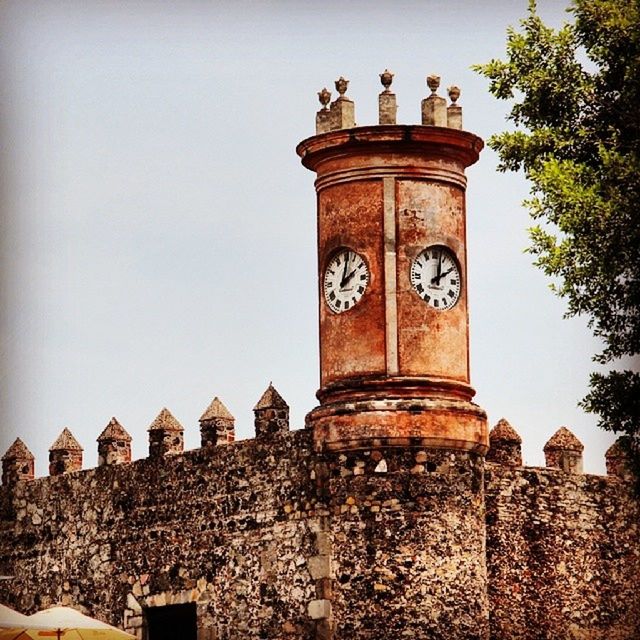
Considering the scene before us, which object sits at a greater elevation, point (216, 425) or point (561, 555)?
point (216, 425)

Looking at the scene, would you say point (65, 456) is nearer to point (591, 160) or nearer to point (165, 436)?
point (165, 436)

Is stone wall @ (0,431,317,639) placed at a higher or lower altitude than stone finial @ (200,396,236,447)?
lower

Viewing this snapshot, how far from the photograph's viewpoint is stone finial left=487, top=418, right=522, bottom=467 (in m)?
37.4

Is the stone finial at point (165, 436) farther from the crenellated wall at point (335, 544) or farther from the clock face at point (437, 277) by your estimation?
the clock face at point (437, 277)

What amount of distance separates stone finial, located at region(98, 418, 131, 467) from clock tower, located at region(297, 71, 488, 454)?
467 cm

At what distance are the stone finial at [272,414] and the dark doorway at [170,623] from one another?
9.67 ft

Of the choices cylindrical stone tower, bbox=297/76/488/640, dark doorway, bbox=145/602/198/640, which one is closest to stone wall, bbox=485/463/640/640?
cylindrical stone tower, bbox=297/76/488/640

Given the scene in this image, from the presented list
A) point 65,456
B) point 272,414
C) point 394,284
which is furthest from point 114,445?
point 394,284

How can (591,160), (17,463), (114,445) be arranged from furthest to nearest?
→ (17,463), (114,445), (591,160)

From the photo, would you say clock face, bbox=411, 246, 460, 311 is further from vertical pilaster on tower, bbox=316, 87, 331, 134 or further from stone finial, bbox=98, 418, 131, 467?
stone finial, bbox=98, 418, 131, 467

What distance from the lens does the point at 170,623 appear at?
126 ft

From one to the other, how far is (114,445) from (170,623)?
2.82 meters

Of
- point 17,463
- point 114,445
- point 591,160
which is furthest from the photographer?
point 17,463

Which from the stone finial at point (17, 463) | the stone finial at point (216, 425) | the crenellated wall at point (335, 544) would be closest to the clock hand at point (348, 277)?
the crenellated wall at point (335, 544)
